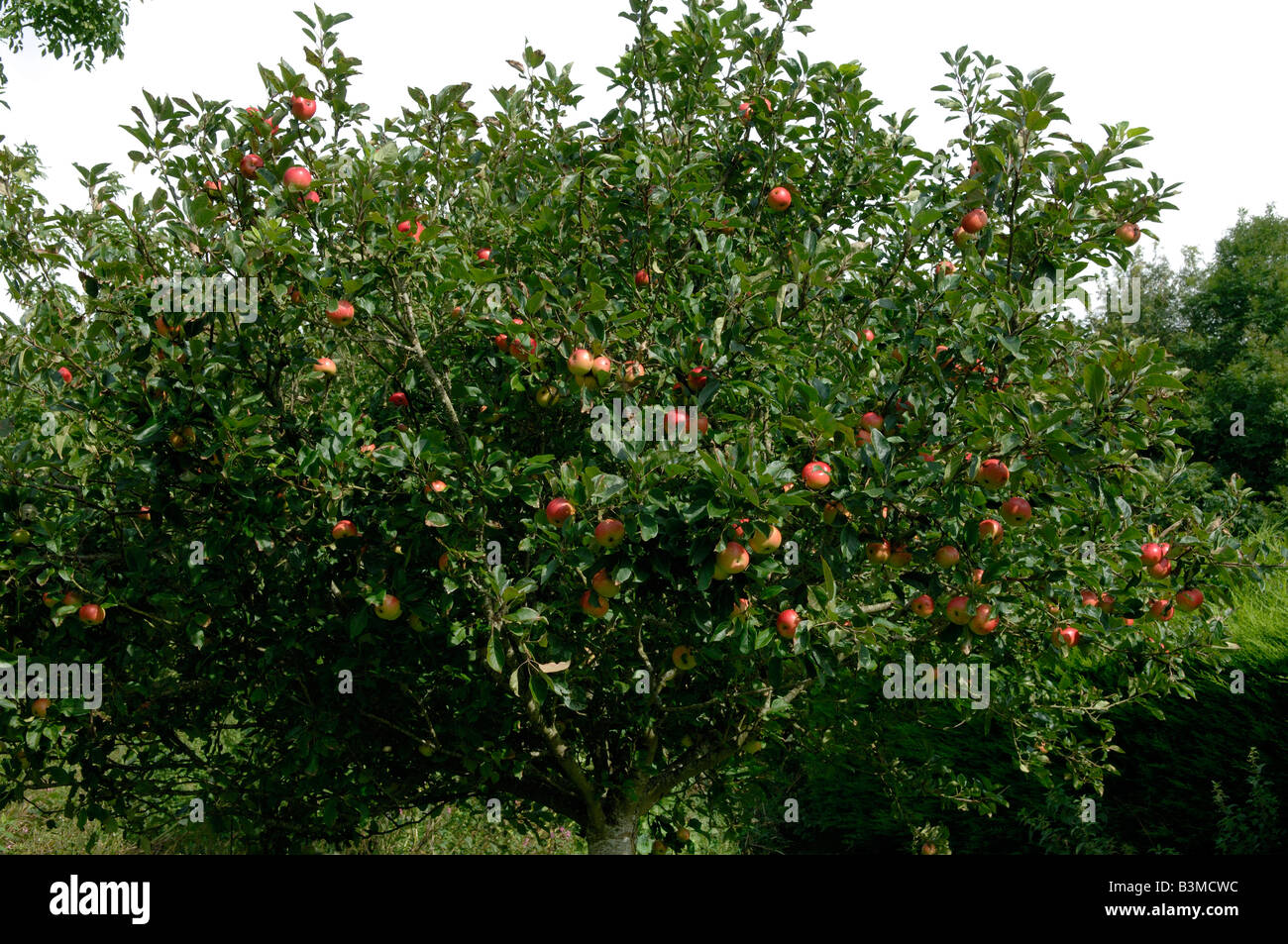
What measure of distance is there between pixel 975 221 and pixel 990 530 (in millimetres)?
1155

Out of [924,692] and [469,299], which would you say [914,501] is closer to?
[924,692]

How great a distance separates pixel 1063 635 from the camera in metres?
3.66

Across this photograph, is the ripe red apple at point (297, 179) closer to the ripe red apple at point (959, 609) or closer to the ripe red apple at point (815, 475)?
the ripe red apple at point (815, 475)

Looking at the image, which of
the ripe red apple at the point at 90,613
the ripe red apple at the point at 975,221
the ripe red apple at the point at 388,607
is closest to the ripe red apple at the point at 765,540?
the ripe red apple at the point at 388,607

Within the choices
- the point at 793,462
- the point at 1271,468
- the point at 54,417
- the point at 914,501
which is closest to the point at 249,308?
the point at 54,417

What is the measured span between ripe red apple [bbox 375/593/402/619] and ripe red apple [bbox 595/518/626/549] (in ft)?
2.86

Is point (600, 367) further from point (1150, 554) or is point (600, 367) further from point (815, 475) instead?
point (1150, 554)

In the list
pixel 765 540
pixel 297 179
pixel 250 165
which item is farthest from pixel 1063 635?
pixel 250 165

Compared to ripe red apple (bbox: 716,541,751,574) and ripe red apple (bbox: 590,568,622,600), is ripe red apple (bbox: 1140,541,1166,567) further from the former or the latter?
ripe red apple (bbox: 590,568,622,600)

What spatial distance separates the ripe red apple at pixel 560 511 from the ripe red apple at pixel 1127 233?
2.19 m

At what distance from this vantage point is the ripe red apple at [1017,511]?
3.21 metres

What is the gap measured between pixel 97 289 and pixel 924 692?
11.4 ft

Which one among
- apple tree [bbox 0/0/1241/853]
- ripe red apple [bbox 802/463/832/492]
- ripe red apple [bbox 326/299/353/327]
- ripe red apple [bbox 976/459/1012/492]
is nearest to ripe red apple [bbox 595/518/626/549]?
apple tree [bbox 0/0/1241/853]

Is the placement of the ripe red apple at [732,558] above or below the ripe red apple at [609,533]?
below
